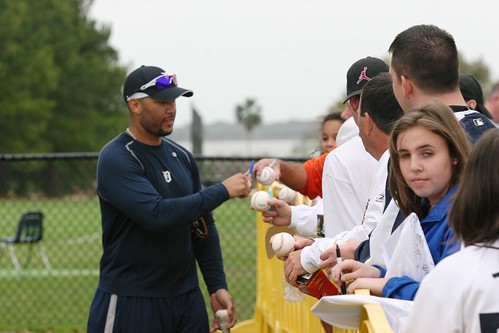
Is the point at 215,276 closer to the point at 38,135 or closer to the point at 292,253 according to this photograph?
the point at 292,253

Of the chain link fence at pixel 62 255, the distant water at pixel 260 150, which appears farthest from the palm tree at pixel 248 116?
the chain link fence at pixel 62 255

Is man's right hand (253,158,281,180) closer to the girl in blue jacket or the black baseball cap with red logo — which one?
the black baseball cap with red logo

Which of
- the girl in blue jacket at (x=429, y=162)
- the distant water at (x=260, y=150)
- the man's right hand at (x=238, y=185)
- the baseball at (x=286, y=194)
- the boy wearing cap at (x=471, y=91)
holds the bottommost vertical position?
the distant water at (x=260, y=150)

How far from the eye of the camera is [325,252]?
392 centimetres

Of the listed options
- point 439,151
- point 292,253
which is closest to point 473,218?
point 439,151

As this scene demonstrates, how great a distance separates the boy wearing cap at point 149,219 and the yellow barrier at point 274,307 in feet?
1.53

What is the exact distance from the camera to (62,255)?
53.1 ft

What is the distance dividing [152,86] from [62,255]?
36.1ft

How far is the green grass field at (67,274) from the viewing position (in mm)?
10664

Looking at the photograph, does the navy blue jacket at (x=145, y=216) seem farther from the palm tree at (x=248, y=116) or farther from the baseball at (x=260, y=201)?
the palm tree at (x=248, y=116)

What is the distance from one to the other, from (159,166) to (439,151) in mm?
2570

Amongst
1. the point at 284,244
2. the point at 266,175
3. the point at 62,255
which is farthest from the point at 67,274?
the point at 284,244

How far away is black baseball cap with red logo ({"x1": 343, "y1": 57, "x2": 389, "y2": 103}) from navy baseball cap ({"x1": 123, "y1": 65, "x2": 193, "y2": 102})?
1.15 metres

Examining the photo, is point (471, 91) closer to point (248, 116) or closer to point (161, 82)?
point (161, 82)
